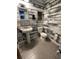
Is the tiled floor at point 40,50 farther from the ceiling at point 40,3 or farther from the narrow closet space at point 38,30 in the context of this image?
the ceiling at point 40,3

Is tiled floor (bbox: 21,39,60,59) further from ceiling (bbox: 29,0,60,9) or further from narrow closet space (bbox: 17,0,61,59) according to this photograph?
ceiling (bbox: 29,0,60,9)

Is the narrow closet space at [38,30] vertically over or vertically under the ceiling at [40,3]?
under

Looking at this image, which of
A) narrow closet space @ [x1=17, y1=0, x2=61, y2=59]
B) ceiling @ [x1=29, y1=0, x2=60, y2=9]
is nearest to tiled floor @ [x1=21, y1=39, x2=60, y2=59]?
narrow closet space @ [x1=17, y1=0, x2=61, y2=59]

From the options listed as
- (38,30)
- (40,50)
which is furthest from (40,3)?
(40,50)

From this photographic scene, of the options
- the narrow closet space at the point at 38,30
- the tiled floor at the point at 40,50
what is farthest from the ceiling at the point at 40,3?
the tiled floor at the point at 40,50

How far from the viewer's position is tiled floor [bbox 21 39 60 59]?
758mm

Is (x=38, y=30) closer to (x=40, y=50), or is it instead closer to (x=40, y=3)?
(x=40, y=50)

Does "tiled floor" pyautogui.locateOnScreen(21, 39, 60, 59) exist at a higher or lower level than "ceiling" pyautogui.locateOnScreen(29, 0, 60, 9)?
lower

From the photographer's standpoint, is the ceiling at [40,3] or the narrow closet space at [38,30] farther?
the ceiling at [40,3]

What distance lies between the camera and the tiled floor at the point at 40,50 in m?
0.76
